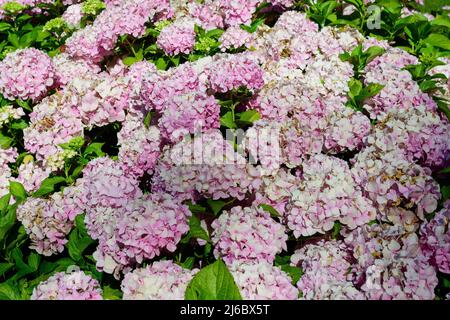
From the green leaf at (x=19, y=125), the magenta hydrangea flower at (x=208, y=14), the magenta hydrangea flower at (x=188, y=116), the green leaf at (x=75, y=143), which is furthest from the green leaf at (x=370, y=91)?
the green leaf at (x=19, y=125)

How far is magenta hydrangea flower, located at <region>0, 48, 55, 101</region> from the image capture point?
11.2ft

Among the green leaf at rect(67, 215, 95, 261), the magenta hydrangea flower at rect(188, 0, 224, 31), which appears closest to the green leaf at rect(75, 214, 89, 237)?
the green leaf at rect(67, 215, 95, 261)

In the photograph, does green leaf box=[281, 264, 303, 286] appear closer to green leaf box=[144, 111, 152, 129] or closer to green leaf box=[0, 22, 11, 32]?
green leaf box=[144, 111, 152, 129]

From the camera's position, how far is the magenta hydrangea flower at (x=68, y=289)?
1.90 m

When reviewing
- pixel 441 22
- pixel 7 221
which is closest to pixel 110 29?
Answer: pixel 7 221

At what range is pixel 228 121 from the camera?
277 cm

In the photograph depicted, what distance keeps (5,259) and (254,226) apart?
121 centimetres

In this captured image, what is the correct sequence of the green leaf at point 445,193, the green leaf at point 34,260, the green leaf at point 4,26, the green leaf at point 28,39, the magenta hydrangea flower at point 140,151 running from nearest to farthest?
the green leaf at point 445,193 → the green leaf at point 34,260 → the magenta hydrangea flower at point 140,151 → the green leaf at point 28,39 → the green leaf at point 4,26

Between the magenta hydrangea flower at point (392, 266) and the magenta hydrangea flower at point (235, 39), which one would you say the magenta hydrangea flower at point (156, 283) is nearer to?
the magenta hydrangea flower at point (392, 266)

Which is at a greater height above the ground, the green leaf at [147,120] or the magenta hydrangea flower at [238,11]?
the magenta hydrangea flower at [238,11]

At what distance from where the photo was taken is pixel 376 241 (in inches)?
80.7

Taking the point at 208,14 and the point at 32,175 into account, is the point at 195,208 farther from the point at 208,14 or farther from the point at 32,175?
the point at 208,14

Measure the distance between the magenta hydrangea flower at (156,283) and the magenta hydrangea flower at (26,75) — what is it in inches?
77.0
